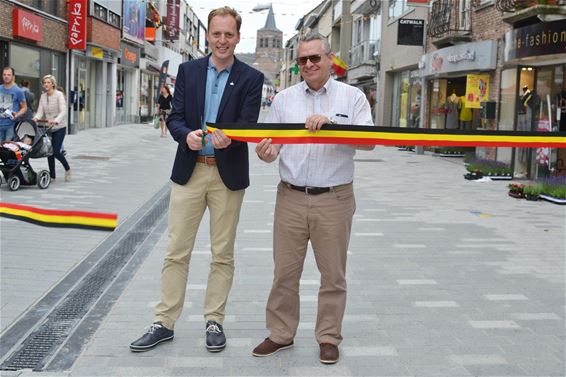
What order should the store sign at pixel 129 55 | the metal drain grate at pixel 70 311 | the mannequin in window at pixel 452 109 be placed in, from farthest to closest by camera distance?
the store sign at pixel 129 55 → the mannequin in window at pixel 452 109 → the metal drain grate at pixel 70 311

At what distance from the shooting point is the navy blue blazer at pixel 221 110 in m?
4.09

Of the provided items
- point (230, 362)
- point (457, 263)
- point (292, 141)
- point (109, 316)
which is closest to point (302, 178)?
point (292, 141)

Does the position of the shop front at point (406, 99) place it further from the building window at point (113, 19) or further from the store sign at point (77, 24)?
the building window at point (113, 19)

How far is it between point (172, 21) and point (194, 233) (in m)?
50.4

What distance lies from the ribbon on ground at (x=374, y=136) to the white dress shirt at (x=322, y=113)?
92 millimetres

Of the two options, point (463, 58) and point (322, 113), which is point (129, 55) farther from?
point (322, 113)

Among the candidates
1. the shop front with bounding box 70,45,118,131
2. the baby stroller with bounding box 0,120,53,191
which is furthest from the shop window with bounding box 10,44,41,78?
the baby stroller with bounding box 0,120,53,191

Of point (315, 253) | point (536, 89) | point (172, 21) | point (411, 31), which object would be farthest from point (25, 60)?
point (172, 21)

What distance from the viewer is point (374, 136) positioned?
13.1 feet

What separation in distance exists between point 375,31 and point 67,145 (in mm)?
20751

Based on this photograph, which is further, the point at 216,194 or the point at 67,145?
the point at 67,145

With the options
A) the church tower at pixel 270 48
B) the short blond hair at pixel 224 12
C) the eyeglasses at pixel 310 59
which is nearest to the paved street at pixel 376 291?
the eyeglasses at pixel 310 59

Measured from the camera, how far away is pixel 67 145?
68.8 feet

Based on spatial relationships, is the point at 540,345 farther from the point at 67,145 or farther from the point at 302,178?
the point at 67,145
